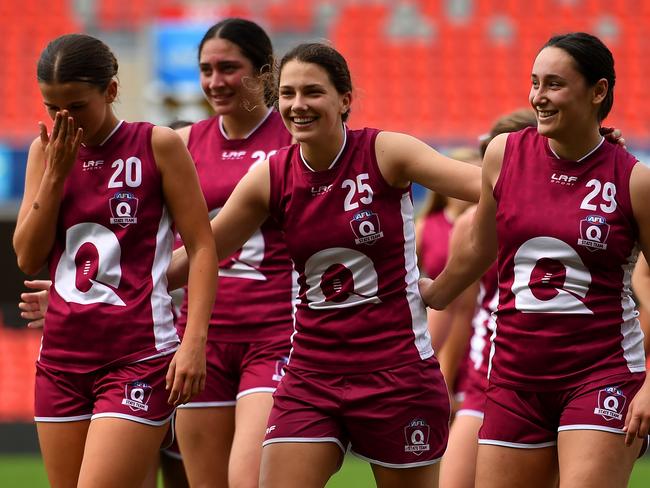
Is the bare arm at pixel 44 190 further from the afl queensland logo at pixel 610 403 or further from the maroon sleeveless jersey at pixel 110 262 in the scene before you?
the afl queensland logo at pixel 610 403

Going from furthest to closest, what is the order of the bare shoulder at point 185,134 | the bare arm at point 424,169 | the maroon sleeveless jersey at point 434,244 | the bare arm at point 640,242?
the maroon sleeveless jersey at point 434,244, the bare shoulder at point 185,134, the bare arm at point 424,169, the bare arm at point 640,242

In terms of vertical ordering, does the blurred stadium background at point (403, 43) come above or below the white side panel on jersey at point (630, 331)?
above

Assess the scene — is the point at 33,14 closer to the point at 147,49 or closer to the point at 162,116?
the point at 147,49

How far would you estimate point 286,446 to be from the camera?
4047mm

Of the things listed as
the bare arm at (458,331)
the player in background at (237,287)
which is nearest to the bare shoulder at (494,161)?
the player in background at (237,287)

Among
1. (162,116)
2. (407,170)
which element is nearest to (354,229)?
(407,170)

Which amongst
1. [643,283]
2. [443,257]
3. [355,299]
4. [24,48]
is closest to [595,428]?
[355,299]

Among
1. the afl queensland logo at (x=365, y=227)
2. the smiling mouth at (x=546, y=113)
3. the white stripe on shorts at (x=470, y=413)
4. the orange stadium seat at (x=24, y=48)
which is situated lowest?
the white stripe on shorts at (x=470, y=413)

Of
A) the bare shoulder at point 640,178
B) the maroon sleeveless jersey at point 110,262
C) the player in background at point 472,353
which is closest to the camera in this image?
the bare shoulder at point 640,178

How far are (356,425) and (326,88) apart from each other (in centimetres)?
121

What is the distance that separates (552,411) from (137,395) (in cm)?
140

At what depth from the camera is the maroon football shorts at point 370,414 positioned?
409 centimetres

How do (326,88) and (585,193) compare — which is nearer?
(585,193)

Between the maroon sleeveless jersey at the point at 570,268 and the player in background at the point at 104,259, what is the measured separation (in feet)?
3.53
